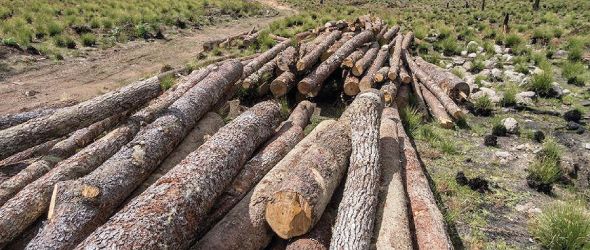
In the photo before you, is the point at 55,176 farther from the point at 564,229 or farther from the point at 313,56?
the point at 313,56

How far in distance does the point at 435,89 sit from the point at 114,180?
7.77 metres

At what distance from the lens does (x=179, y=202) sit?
12.3 ft

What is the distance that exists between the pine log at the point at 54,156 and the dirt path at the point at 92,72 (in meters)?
3.28

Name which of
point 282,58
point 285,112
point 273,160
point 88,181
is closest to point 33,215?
point 88,181

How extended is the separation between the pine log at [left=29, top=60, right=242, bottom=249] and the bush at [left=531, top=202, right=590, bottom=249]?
16.4 feet

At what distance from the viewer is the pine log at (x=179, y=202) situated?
3324 millimetres

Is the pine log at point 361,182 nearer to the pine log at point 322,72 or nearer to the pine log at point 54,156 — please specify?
the pine log at point 322,72

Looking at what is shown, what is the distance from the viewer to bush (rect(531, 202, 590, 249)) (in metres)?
4.67

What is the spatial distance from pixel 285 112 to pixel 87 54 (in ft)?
30.5

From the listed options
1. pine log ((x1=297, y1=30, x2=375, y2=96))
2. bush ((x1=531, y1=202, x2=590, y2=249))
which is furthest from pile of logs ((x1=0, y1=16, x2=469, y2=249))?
bush ((x1=531, y1=202, x2=590, y2=249))

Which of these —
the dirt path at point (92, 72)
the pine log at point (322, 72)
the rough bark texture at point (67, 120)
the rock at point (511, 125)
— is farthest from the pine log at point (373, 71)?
the dirt path at point (92, 72)

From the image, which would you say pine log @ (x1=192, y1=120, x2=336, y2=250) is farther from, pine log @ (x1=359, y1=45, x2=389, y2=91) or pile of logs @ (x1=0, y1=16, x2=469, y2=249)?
pine log @ (x1=359, y1=45, x2=389, y2=91)

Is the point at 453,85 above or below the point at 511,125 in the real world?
above

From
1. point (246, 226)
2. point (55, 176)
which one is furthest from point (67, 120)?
point (246, 226)
